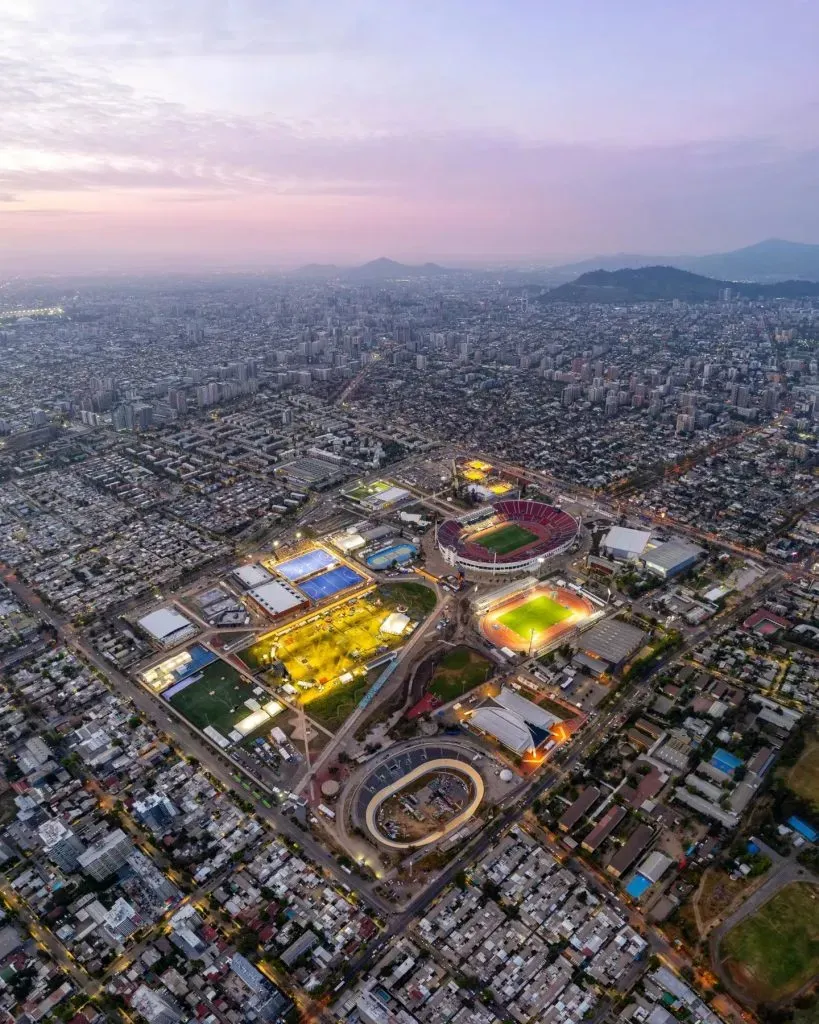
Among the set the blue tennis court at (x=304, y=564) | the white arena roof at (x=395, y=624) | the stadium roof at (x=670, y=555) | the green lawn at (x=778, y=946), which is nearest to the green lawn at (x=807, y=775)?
the green lawn at (x=778, y=946)

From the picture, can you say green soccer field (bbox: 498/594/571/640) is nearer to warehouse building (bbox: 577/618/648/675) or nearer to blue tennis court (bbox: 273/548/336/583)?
warehouse building (bbox: 577/618/648/675)

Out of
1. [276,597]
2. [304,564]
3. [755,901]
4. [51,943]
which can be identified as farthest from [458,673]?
[51,943]

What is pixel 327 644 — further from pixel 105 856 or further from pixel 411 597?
pixel 105 856

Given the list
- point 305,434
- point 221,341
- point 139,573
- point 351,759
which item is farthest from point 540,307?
point 351,759

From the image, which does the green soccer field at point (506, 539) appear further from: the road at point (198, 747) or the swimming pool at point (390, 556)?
the road at point (198, 747)

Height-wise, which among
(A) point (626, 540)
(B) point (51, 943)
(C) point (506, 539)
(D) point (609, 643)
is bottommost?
(B) point (51, 943)
